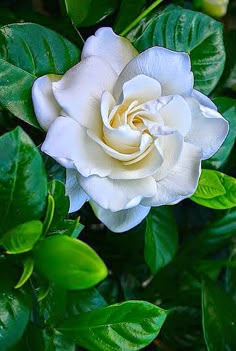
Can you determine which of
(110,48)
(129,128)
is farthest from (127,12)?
(129,128)

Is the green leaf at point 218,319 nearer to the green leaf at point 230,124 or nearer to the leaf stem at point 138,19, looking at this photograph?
the green leaf at point 230,124

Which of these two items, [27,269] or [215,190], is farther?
[215,190]

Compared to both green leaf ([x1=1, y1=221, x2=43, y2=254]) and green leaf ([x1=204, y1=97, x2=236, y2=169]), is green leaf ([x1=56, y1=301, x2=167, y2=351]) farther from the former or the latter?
green leaf ([x1=204, y1=97, x2=236, y2=169])

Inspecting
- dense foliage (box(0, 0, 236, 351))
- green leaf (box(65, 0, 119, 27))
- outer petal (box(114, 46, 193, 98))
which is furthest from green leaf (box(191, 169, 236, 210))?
green leaf (box(65, 0, 119, 27))

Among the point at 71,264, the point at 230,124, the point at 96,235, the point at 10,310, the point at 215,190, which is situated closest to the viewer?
the point at 71,264

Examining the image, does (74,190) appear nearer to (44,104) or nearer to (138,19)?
(44,104)

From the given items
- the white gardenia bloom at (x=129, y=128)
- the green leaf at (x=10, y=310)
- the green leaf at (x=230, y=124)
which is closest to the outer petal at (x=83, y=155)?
the white gardenia bloom at (x=129, y=128)
